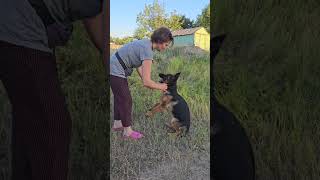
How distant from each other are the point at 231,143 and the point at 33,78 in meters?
1.70

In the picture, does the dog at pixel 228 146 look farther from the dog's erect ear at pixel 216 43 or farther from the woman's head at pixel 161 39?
the woman's head at pixel 161 39

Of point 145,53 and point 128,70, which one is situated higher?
point 145,53

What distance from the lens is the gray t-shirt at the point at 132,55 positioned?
3.68 meters

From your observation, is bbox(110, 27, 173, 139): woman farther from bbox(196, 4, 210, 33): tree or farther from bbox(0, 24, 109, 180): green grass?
bbox(196, 4, 210, 33): tree

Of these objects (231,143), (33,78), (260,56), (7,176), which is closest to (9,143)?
(7,176)

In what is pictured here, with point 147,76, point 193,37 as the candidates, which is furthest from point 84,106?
point 193,37

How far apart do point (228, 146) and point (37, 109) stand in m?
1.61

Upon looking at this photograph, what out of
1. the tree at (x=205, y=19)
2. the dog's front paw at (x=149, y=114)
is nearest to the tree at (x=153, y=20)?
the tree at (x=205, y=19)

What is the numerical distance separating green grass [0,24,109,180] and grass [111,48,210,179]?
0.41ft

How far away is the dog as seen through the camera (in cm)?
367

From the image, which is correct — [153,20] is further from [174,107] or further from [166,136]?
[166,136]

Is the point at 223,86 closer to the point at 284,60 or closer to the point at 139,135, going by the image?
the point at 284,60

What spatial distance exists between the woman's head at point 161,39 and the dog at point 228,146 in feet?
1.19

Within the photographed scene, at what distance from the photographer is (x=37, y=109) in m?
2.94
